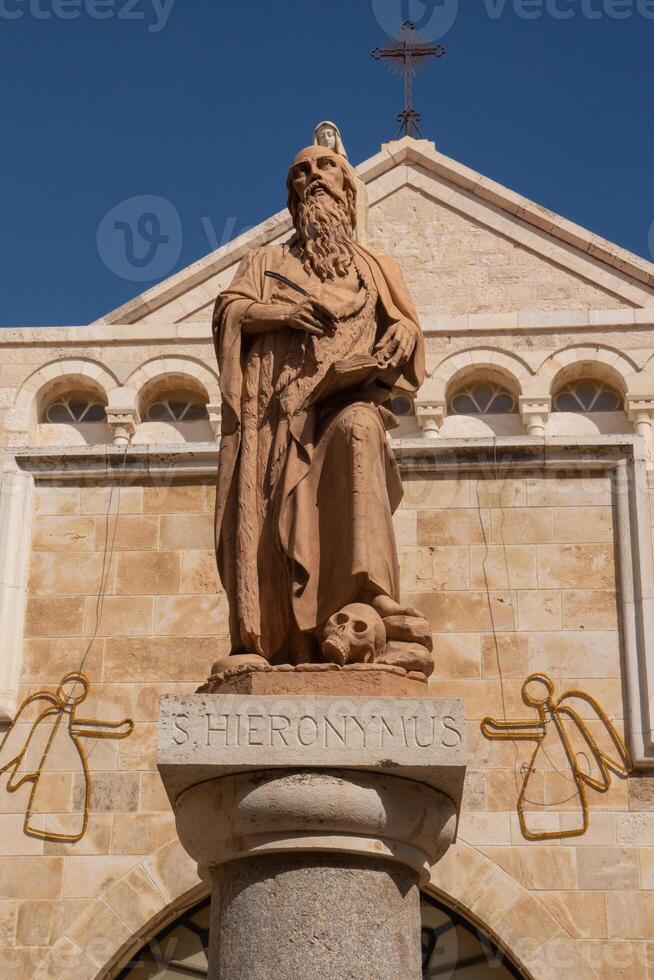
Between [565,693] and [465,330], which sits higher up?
[465,330]

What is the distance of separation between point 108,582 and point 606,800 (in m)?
4.01

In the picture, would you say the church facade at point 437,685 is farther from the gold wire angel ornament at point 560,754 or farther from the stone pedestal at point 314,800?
the stone pedestal at point 314,800

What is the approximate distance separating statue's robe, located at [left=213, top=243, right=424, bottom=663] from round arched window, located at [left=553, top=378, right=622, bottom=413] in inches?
414

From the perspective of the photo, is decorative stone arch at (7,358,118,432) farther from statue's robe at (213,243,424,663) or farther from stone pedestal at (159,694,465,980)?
stone pedestal at (159,694,465,980)

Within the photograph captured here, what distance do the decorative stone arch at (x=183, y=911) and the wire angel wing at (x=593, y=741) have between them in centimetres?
95

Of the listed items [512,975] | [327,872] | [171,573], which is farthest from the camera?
[171,573]

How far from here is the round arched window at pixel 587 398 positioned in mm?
17094

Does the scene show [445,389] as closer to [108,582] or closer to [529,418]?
[529,418]

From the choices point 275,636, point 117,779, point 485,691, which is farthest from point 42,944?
point 275,636

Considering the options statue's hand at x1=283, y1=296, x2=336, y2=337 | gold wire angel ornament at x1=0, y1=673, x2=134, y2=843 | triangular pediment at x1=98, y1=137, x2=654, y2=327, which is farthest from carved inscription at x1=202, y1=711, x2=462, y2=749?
triangular pediment at x1=98, y1=137, x2=654, y2=327

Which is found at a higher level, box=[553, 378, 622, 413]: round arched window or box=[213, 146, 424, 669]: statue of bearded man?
box=[553, 378, 622, 413]: round arched window

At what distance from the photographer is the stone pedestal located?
5.42 metres

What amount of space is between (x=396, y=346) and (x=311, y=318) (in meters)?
0.40

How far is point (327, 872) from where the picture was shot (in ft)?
17.9
